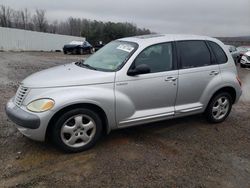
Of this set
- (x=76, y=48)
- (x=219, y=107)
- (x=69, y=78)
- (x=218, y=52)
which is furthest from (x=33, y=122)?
(x=76, y=48)

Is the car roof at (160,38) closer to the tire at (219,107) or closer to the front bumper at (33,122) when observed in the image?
the tire at (219,107)

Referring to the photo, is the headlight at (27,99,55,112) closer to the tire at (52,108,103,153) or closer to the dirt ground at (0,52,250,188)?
the tire at (52,108,103,153)

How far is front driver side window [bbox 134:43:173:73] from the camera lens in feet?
15.1

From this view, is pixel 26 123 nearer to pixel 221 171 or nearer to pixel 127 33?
pixel 221 171

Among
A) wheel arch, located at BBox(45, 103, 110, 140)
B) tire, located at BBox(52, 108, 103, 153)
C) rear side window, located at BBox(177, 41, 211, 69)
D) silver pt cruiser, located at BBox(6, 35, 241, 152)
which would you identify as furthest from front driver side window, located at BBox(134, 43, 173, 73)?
tire, located at BBox(52, 108, 103, 153)

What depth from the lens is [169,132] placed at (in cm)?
502

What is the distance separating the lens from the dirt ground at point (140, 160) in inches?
136

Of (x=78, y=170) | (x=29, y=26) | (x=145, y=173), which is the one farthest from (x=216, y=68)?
(x=29, y=26)

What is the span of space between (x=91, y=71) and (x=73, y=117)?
Answer: 814 mm

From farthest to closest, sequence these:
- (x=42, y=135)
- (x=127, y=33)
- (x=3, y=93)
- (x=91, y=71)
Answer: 1. (x=127, y=33)
2. (x=3, y=93)
3. (x=91, y=71)
4. (x=42, y=135)

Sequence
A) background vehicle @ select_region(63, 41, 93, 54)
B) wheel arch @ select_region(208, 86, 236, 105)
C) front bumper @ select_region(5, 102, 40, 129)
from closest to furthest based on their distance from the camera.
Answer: front bumper @ select_region(5, 102, 40, 129) < wheel arch @ select_region(208, 86, 236, 105) < background vehicle @ select_region(63, 41, 93, 54)

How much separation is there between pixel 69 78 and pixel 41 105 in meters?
0.58

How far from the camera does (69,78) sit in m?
4.09

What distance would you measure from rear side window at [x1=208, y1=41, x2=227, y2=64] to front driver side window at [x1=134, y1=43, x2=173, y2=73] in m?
1.02
